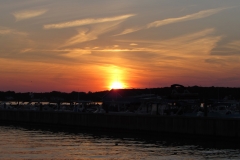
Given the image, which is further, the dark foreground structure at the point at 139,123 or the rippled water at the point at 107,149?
the dark foreground structure at the point at 139,123

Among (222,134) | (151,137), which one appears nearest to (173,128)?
(151,137)

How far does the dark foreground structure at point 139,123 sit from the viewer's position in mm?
39875

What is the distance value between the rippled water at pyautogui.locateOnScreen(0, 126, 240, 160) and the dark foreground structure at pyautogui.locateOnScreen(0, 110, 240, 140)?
2.41 metres

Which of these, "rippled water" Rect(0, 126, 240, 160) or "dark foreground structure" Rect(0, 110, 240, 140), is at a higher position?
"dark foreground structure" Rect(0, 110, 240, 140)

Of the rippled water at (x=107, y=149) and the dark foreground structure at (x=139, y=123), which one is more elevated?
the dark foreground structure at (x=139, y=123)

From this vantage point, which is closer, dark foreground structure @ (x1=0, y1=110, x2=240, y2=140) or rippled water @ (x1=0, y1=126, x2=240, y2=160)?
rippled water @ (x1=0, y1=126, x2=240, y2=160)

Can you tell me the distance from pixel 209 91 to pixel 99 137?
371 feet

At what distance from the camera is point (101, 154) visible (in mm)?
31734

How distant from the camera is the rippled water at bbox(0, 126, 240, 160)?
30609 millimetres

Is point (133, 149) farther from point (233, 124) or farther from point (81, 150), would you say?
point (233, 124)

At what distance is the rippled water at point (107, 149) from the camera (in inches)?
1205

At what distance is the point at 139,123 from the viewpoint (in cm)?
4744

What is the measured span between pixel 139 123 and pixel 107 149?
42.9 ft

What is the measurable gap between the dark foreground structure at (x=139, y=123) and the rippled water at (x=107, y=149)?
2411 millimetres
